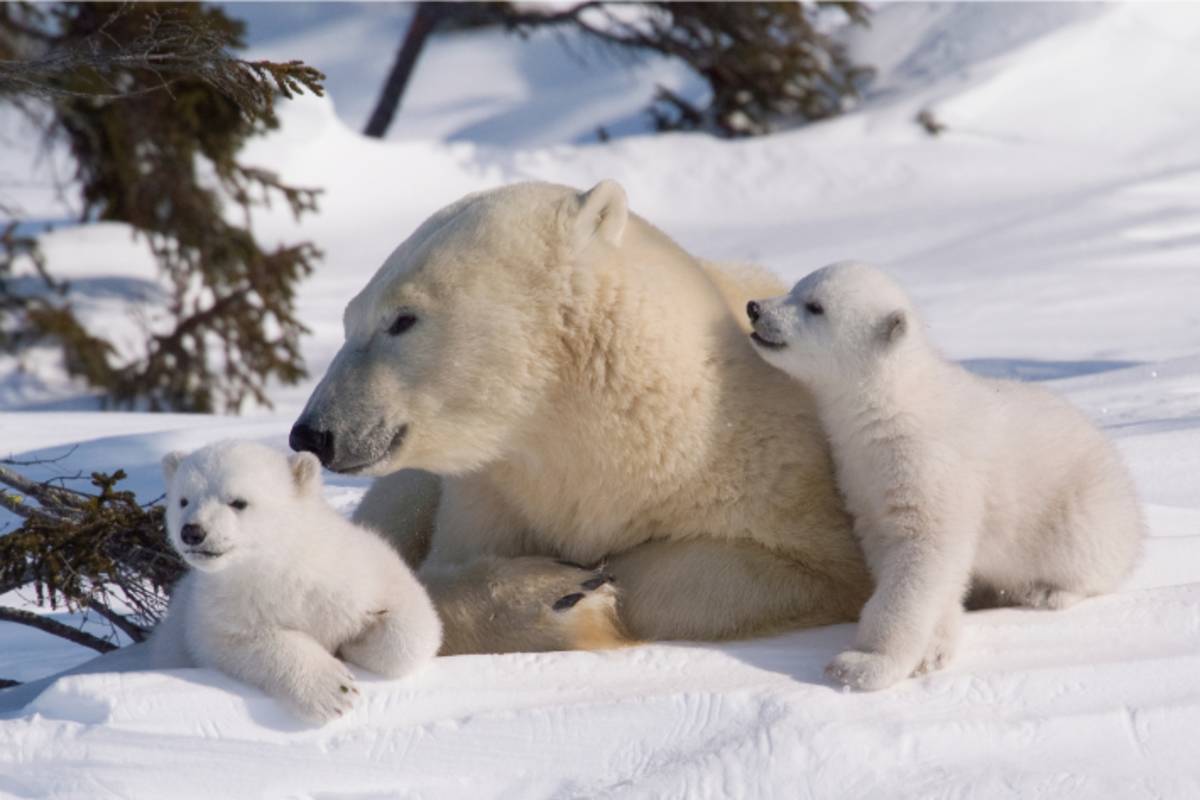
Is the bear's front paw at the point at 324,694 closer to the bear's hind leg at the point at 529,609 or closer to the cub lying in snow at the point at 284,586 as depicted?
the cub lying in snow at the point at 284,586

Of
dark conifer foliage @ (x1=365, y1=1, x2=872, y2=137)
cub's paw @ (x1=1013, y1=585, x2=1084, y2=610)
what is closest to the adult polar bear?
cub's paw @ (x1=1013, y1=585, x2=1084, y2=610)

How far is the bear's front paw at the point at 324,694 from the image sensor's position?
9.88ft

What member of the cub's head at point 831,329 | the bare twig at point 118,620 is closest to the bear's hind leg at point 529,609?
the cub's head at point 831,329

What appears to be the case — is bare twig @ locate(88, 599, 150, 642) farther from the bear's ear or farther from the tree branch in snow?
the bear's ear

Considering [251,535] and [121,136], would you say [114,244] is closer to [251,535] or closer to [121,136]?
[121,136]

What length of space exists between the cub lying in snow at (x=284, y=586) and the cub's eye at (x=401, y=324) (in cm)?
42

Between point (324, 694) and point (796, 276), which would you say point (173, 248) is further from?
point (324, 694)

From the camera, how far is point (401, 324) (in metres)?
3.48

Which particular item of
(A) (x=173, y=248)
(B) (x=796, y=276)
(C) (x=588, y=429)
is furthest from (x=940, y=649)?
(A) (x=173, y=248)

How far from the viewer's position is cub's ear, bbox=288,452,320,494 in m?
3.15

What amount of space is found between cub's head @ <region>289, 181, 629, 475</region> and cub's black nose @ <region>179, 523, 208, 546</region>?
17.7 inches

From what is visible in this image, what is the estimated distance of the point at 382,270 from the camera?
3.59 metres

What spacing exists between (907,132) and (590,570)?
40.2 feet

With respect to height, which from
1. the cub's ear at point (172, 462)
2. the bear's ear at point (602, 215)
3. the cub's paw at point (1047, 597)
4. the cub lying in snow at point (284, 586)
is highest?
the bear's ear at point (602, 215)
